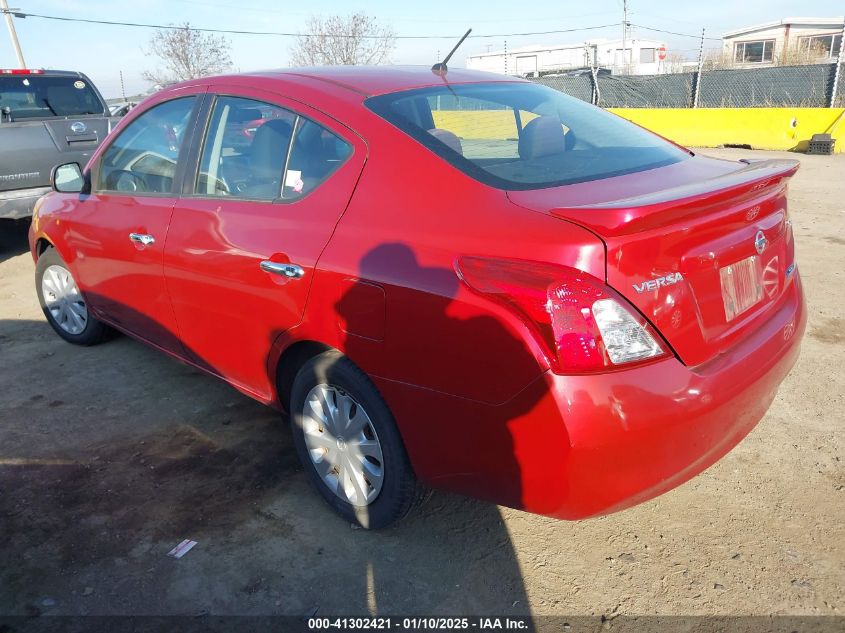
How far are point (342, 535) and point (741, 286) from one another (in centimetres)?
177

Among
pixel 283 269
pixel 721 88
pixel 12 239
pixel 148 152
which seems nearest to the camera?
pixel 283 269

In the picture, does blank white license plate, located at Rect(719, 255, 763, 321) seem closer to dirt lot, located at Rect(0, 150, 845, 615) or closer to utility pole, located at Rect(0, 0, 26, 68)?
dirt lot, located at Rect(0, 150, 845, 615)

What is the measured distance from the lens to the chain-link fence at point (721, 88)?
1507 centimetres

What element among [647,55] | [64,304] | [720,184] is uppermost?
[720,184]

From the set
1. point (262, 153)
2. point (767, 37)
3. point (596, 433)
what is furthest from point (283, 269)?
→ point (767, 37)

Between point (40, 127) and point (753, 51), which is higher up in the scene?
point (40, 127)

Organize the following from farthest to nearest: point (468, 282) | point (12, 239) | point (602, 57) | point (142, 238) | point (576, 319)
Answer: point (602, 57)
point (12, 239)
point (142, 238)
point (468, 282)
point (576, 319)

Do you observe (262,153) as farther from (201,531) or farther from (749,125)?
(749,125)

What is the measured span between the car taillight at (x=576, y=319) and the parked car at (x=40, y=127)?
274 inches

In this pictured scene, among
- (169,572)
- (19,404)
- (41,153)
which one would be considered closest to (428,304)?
(169,572)

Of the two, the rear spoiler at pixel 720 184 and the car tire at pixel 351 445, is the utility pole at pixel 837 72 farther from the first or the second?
the car tire at pixel 351 445

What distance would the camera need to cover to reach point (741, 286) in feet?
7.32

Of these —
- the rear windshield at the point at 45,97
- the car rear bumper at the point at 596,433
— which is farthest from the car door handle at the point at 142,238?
the rear windshield at the point at 45,97

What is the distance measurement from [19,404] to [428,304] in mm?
3065
